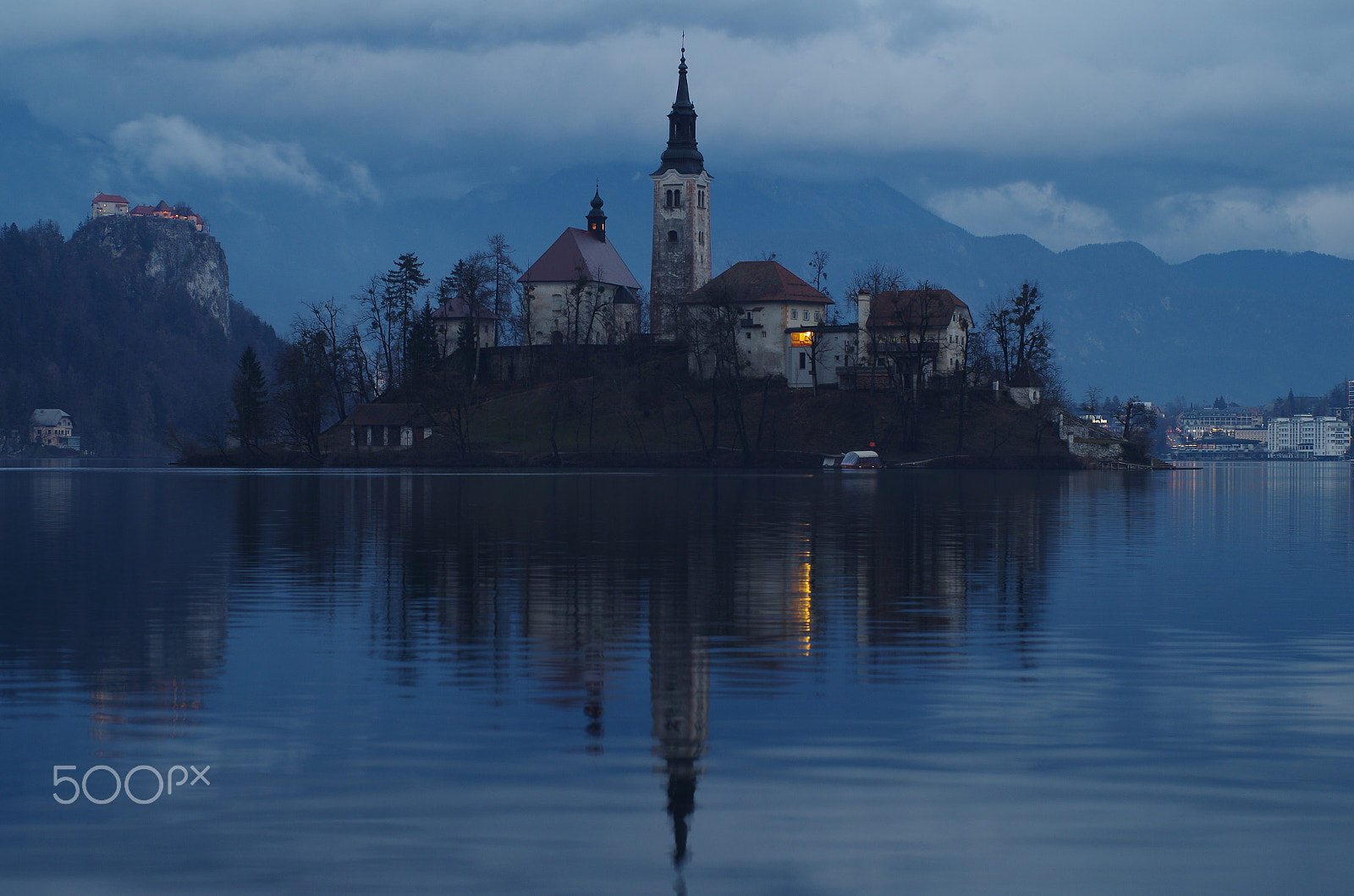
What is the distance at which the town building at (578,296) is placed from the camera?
166 metres

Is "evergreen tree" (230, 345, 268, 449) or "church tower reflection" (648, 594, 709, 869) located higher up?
"evergreen tree" (230, 345, 268, 449)

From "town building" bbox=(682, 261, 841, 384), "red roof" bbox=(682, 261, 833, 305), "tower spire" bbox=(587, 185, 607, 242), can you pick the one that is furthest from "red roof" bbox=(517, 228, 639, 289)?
"town building" bbox=(682, 261, 841, 384)

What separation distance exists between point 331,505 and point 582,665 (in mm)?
47832

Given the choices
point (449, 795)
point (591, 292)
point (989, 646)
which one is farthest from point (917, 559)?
point (591, 292)

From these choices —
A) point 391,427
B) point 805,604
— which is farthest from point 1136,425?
point 805,604

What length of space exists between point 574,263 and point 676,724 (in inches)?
6402

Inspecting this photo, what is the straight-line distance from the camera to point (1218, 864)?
10523 mm

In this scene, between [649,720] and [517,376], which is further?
[517,376]

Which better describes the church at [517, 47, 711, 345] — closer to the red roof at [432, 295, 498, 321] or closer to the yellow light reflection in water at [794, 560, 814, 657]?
the red roof at [432, 295, 498, 321]

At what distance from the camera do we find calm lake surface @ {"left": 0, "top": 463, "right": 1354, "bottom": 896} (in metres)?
10.6

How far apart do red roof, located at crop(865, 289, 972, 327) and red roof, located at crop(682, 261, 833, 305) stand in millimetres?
10784

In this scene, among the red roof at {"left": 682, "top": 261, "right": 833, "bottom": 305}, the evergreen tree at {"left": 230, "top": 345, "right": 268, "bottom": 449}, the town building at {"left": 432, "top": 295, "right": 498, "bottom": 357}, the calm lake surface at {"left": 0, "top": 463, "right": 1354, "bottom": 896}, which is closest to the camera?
the calm lake surface at {"left": 0, "top": 463, "right": 1354, "bottom": 896}

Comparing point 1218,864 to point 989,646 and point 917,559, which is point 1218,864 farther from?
point 917,559

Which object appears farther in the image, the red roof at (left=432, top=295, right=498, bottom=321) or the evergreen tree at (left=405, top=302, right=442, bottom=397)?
the red roof at (left=432, top=295, right=498, bottom=321)
